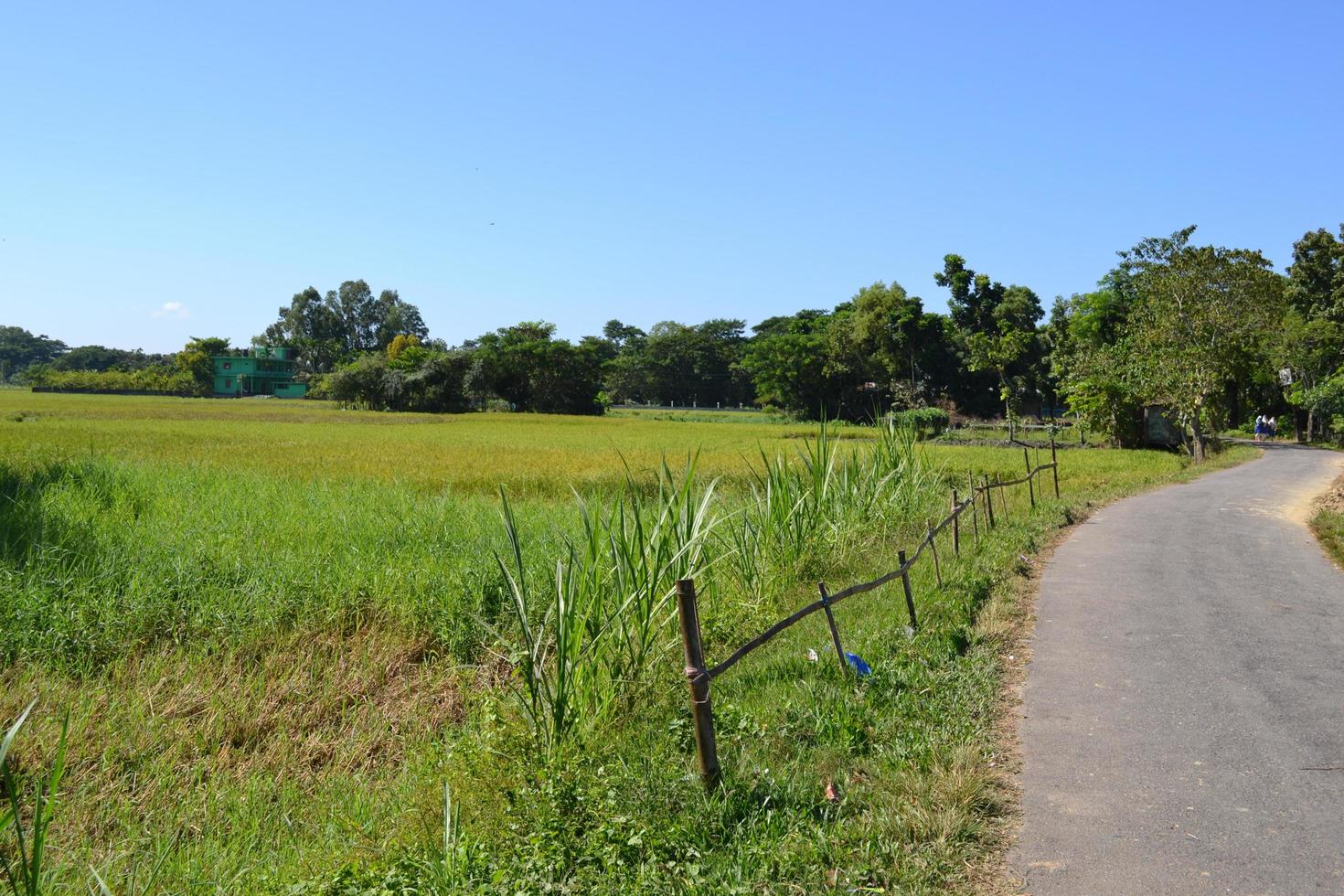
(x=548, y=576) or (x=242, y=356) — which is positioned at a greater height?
(x=242, y=356)

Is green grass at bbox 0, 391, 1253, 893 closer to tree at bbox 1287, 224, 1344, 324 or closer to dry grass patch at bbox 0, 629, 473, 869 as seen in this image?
dry grass patch at bbox 0, 629, 473, 869

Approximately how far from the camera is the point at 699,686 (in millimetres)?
3771

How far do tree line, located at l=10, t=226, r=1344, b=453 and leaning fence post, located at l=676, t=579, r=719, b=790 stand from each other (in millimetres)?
6971

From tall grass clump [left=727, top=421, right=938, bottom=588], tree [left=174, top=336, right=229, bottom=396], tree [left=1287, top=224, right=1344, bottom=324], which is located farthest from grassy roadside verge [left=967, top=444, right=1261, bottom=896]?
tree [left=174, top=336, right=229, bottom=396]

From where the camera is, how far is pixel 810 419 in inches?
2039

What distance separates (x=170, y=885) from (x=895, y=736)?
3311 millimetres

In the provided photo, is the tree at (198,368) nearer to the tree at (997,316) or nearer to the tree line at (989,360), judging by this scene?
the tree line at (989,360)

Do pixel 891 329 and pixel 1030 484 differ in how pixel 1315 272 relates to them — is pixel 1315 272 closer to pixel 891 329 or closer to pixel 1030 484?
pixel 891 329

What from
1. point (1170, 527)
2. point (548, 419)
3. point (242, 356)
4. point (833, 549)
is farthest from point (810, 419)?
point (242, 356)

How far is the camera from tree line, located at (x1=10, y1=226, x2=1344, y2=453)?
84.7ft

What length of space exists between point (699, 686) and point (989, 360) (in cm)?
3977

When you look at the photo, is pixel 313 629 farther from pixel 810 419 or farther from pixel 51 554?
pixel 810 419

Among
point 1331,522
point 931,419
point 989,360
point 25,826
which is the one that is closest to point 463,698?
point 25,826

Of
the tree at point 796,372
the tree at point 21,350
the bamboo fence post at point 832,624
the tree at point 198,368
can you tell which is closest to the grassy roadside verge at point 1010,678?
the bamboo fence post at point 832,624
